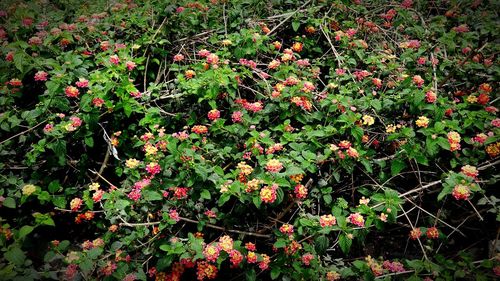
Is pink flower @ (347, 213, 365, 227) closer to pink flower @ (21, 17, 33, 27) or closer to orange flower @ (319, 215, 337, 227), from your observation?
orange flower @ (319, 215, 337, 227)

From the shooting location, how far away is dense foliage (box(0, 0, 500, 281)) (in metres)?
1.75

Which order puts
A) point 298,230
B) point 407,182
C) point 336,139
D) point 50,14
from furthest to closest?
point 50,14
point 407,182
point 336,139
point 298,230

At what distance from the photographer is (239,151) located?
7.11 feet

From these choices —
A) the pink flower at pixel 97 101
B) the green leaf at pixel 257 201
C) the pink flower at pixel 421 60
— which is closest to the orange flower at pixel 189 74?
the pink flower at pixel 97 101

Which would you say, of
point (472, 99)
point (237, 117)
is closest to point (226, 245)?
point (237, 117)

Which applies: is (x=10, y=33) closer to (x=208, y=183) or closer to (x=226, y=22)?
(x=226, y=22)

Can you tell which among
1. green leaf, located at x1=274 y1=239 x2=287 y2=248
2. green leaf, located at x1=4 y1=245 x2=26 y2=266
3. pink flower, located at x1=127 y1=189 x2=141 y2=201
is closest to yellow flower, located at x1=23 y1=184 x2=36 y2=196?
green leaf, located at x1=4 y1=245 x2=26 y2=266

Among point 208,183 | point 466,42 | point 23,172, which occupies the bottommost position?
point 23,172

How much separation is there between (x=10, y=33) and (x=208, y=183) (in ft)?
6.88

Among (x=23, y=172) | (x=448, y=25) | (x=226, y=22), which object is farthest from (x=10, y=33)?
(x=448, y=25)

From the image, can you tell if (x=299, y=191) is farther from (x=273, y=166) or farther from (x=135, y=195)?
(x=135, y=195)

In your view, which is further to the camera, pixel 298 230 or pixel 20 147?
pixel 20 147

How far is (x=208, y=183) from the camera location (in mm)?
1853

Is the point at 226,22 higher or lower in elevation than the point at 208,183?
higher
